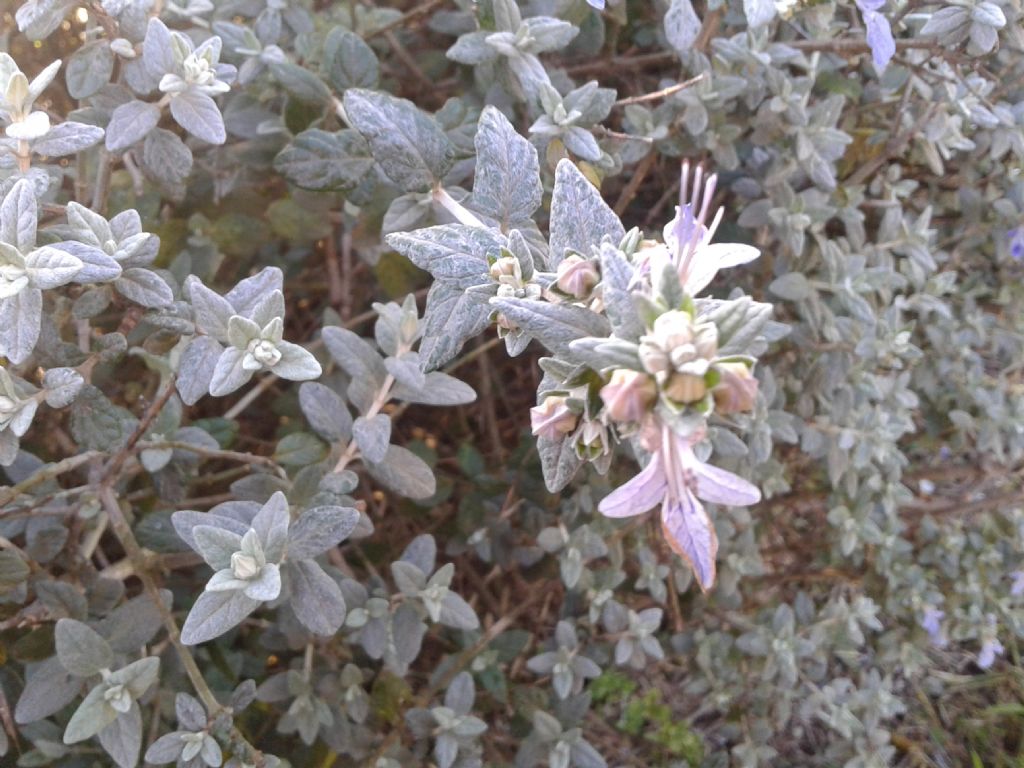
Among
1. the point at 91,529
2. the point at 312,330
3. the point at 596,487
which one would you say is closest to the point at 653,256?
the point at 596,487

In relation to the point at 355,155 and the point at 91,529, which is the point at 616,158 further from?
the point at 91,529

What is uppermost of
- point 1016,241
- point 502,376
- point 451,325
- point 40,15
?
point 40,15

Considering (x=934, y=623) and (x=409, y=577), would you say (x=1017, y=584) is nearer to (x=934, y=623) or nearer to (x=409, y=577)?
(x=934, y=623)

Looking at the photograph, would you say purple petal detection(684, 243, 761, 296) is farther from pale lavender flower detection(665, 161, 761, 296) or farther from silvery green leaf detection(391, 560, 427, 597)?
silvery green leaf detection(391, 560, 427, 597)

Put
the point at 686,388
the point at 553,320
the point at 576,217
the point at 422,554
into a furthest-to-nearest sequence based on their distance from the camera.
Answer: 1. the point at 422,554
2. the point at 576,217
3. the point at 553,320
4. the point at 686,388

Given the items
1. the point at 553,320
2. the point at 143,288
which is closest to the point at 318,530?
the point at 143,288

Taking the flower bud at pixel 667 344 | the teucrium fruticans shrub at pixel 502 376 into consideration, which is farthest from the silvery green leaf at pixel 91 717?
the flower bud at pixel 667 344
